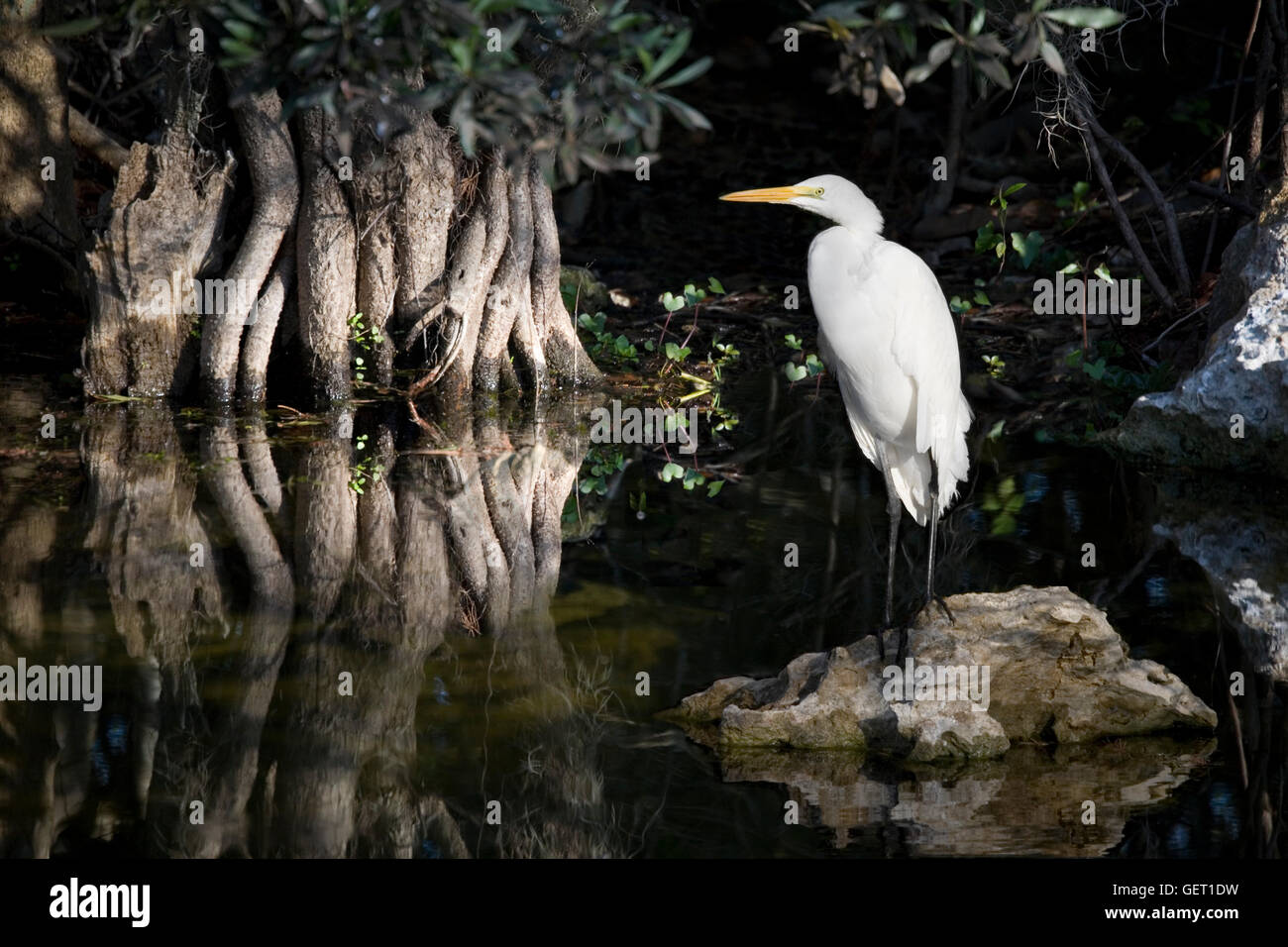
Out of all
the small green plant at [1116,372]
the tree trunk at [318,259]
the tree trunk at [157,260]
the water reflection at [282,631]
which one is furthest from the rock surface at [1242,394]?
the tree trunk at [157,260]

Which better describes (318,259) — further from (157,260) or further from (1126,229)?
(1126,229)

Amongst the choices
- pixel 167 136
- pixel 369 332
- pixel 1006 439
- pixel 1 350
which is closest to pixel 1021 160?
pixel 1006 439

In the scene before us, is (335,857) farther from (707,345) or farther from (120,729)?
(707,345)

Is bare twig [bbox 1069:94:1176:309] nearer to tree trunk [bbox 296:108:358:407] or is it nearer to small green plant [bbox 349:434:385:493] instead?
tree trunk [bbox 296:108:358:407]

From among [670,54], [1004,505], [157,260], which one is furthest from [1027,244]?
[670,54]

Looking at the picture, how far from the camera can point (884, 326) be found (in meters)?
5.11

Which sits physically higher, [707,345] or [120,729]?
[707,345]

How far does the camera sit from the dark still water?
3805mm

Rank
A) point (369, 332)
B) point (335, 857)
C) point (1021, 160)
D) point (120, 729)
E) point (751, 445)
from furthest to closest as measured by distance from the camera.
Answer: point (1021, 160), point (369, 332), point (751, 445), point (120, 729), point (335, 857)

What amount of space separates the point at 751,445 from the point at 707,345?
2023 mm

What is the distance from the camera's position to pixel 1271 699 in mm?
4512
